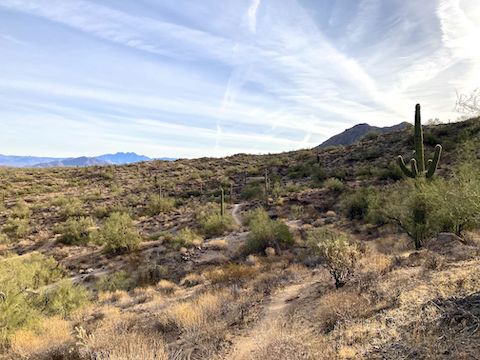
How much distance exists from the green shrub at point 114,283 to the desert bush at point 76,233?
26.7 ft

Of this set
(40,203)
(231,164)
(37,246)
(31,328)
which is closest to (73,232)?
(37,246)

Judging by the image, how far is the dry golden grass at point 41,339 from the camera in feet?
23.8

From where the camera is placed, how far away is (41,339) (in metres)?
8.06

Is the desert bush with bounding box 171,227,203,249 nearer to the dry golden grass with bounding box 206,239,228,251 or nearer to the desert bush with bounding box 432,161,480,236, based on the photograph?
the dry golden grass with bounding box 206,239,228,251

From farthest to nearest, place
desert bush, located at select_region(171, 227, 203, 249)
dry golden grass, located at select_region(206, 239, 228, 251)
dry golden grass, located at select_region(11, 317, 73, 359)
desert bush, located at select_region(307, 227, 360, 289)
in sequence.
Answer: desert bush, located at select_region(171, 227, 203, 249)
dry golden grass, located at select_region(206, 239, 228, 251)
desert bush, located at select_region(307, 227, 360, 289)
dry golden grass, located at select_region(11, 317, 73, 359)

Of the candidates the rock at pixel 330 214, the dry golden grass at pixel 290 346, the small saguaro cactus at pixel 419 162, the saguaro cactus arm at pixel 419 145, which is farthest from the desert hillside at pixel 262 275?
the saguaro cactus arm at pixel 419 145

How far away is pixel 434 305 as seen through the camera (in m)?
6.55

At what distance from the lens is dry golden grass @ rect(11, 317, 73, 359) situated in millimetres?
7258

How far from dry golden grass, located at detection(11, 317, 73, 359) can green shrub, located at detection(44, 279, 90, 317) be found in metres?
1.74

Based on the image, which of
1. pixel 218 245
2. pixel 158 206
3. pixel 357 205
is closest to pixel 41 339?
pixel 218 245

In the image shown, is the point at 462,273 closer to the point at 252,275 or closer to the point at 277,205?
the point at 252,275

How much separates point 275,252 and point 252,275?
453cm

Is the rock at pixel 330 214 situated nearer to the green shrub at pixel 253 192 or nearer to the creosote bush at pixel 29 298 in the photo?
the green shrub at pixel 253 192

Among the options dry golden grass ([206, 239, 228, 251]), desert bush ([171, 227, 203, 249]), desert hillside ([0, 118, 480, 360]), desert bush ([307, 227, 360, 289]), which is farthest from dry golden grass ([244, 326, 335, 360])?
desert bush ([171, 227, 203, 249])
